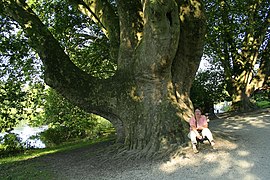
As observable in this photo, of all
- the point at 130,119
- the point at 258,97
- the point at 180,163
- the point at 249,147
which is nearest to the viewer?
the point at 180,163

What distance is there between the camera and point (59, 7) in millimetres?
13812

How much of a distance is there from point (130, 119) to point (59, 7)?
770 cm

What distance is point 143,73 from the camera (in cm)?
860

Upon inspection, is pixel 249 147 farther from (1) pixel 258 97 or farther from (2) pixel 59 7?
(1) pixel 258 97

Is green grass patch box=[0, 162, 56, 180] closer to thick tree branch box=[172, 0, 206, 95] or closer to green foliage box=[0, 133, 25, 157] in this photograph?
thick tree branch box=[172, 0, 206, 95]

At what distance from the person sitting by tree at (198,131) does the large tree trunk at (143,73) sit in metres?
0.56

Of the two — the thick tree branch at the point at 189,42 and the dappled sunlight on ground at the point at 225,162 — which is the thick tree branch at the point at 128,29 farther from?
the dappled sunlight on ground at the point at 225,162

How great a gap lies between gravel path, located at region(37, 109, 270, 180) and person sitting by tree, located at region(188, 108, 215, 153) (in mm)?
272

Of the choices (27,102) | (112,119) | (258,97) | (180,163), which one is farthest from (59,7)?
(258,97)

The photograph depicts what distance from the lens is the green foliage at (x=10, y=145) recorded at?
1370 centimetres

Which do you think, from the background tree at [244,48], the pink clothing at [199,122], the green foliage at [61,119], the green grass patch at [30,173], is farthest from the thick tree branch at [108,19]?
the background tree at [244,48]

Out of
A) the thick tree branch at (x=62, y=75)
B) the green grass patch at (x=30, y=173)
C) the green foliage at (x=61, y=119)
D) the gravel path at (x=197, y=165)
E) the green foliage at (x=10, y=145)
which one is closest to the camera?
the gravel path at (x=197, y=165)

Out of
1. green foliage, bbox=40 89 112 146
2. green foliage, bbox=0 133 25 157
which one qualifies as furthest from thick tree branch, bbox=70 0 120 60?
green foliage, bbox=0 133 25 157

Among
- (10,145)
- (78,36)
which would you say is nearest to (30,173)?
(10,145)
